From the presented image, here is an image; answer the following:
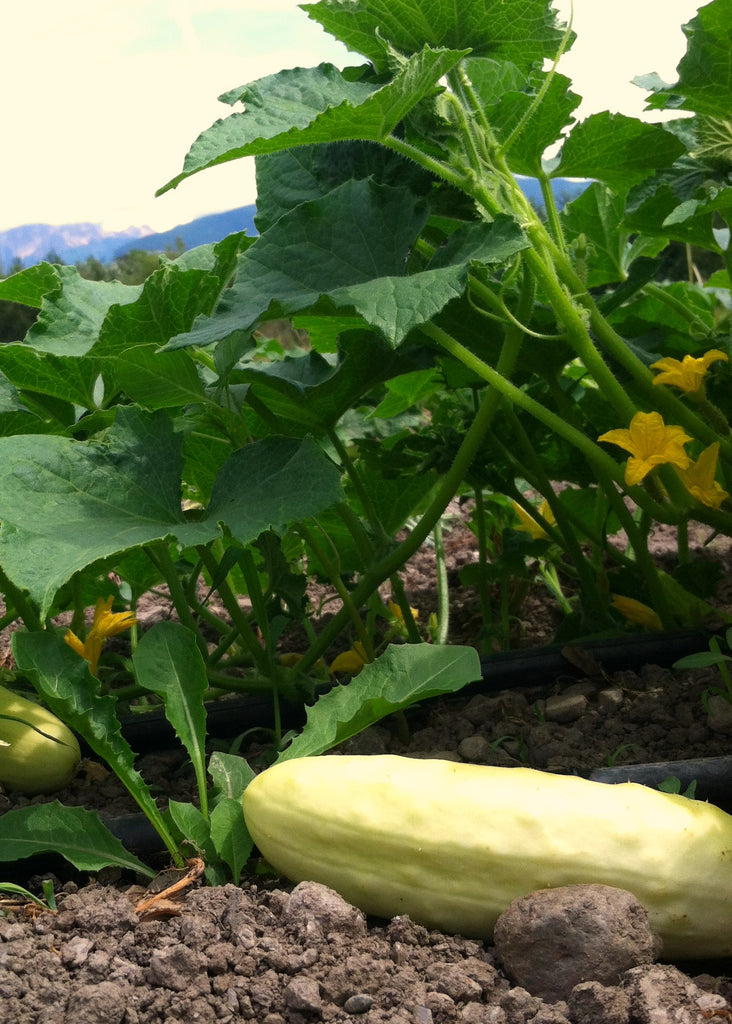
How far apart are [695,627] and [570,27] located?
103 centimetres

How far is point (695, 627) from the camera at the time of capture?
1.86m

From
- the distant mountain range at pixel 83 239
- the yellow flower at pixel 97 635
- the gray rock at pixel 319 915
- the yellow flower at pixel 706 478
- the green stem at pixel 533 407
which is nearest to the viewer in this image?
the gray rock at pixel 319 915

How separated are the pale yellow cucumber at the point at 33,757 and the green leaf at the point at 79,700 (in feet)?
0.73

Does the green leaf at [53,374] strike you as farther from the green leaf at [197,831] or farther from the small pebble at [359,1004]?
the small pebble at [359,1004]

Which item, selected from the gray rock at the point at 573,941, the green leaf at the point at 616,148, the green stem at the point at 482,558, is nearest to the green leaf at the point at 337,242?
the green leaf at the point at 616,148

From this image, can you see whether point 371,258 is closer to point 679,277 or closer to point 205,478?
point 205,478

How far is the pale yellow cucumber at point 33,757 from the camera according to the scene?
1600 mm

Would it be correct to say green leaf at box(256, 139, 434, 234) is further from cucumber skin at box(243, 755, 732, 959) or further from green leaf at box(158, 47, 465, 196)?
cucumber skin at box(243, 755, 732, 959)

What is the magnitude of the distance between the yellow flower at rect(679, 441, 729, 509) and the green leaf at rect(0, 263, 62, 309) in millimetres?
1054

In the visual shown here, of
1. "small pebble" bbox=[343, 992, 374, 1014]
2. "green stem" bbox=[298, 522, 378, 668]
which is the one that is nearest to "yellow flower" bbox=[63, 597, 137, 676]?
"green stem" bbox=[298, 522, 378, 668]

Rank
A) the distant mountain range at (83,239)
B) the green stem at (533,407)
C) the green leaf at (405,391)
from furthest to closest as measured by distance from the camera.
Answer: the distant mountain range at (83,239), the green leaf at (405,391), the green stem at (533,407)

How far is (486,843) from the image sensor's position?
1.15 m

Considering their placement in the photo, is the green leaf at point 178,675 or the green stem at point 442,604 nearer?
the green leaf at point 178,675

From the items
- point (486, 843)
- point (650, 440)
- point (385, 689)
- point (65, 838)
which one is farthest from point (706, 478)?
point (65, 838)
